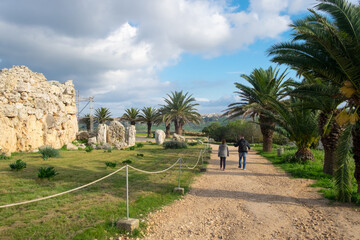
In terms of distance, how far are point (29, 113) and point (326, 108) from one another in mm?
17365

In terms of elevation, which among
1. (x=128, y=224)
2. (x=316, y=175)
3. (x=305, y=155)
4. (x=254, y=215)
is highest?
(x=305, y=155)

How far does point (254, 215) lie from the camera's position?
517 centimetres

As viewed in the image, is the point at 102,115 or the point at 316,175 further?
the point at 102,115

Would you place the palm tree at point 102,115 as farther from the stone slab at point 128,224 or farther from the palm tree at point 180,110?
the stone slab at point 128,224

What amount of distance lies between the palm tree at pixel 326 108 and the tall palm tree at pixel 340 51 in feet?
2.65

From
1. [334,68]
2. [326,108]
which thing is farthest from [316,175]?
[334,68]

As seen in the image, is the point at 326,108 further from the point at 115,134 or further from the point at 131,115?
the point at 131,115

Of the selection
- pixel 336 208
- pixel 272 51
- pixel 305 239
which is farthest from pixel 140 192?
pixel 272 51

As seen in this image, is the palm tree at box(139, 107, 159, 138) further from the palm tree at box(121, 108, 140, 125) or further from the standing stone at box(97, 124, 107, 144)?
the standing stone at box(97, 124, 107, 144)

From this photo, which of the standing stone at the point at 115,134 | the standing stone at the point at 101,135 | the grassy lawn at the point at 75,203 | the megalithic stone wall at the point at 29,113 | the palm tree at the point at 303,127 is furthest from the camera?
the standing stone at the point at 115,134

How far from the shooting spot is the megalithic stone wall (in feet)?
46.9

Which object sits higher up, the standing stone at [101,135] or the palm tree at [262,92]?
the palm tree at [262,92]

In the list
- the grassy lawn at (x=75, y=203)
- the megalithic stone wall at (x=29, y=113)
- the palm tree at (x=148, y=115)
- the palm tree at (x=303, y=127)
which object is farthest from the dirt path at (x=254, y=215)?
the palm tree at (x=148, y=115)

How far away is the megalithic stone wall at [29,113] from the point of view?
1428 centimetres
